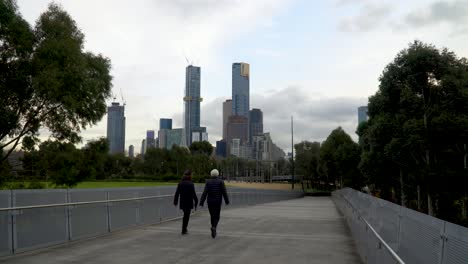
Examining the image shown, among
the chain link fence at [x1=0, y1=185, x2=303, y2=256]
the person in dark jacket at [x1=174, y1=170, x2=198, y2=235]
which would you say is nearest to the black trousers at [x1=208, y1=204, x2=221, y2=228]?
the person in dark jacket at [x1=174, y1=170, x2=198, y2=235]

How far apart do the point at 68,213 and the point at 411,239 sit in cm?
803

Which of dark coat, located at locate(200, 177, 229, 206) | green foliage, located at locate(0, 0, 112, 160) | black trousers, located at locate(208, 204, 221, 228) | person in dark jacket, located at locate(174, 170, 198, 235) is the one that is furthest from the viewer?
green foliage, located at locate(0, 0, 112, 160)

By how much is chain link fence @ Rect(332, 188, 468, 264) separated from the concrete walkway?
154 cm

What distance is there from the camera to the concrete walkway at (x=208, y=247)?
9.45 metres

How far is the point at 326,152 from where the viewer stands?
78125mm

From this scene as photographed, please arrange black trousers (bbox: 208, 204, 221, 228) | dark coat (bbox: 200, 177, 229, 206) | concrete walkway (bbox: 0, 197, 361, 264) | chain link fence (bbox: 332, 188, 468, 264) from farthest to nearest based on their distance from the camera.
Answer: dark coat (bbox: 200, 177, 229, 206)
black trousers (bbox: 208, 204, 221, 228)
concrete walkway (bbox: 0, 197, 361, 264)
chain link fence (bbox: 332, 188, 468, 264)

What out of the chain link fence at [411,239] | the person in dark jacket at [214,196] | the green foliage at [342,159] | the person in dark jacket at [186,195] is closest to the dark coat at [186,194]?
the person in dark jacket at [186,195]

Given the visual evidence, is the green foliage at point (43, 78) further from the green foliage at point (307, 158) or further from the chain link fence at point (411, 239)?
the green foliage at point (307, 158)

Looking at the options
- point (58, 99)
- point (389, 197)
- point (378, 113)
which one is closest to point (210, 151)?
point (389, 197)

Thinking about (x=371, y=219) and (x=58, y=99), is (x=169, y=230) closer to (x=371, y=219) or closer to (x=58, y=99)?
(x=371, y=219)

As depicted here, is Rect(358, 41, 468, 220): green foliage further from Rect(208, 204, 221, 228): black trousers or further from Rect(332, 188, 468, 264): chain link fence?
Rect(332, 188, 468, 264): chain link fence

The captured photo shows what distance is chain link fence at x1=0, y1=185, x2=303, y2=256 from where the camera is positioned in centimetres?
954

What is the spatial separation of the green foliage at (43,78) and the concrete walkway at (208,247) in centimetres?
1071

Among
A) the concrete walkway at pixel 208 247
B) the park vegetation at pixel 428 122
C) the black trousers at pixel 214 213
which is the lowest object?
the concrete walkway at pixel 208 247
